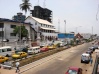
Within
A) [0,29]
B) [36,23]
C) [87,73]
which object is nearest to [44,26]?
[36,23]

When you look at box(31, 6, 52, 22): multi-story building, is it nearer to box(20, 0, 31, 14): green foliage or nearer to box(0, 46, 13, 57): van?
box(20, 0, 31, 14): green foliage

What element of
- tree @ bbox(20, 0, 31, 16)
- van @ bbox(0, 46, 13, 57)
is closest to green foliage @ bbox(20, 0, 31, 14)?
tree @ bbox(20, 0, 31, 16)

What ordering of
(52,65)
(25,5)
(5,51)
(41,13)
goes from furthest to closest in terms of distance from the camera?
1. (41,13)
2. (25,5)
3. (5,51)
4. (52,65)

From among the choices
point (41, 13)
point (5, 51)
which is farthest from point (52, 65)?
point (41, 13)

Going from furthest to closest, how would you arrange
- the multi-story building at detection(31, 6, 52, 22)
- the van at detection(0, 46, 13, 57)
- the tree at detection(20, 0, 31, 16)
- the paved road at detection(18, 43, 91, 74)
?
the multi-story building at detection(31, 6, 52, 22) → the tree at detection(20, 0, 31, 16) → the van at detection(0, 46, 13, 57) → the paved road at detection(18, 43, 91, 74)

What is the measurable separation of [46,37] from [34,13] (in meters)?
59.0

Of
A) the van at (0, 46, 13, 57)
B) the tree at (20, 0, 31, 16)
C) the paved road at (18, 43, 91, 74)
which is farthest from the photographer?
the tree at (20, 0, 31, 16)

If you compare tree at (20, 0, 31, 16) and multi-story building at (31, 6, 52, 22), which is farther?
multi-story building at (31, 6, 52, 22)

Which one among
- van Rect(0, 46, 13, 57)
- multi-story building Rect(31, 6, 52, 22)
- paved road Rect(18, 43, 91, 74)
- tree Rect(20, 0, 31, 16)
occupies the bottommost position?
paved road Rect(18, 43, 91, 74)

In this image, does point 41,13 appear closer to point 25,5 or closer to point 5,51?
point 25,5

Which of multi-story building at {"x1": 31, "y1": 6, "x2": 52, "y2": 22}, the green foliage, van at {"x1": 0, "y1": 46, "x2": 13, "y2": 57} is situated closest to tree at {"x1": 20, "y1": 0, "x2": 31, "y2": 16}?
the green foliage

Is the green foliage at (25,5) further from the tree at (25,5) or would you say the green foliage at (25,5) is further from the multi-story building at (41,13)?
the multi-story building at (41,13)

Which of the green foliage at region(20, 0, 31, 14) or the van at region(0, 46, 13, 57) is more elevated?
the green foliage at region(20, 0, 31, 14)

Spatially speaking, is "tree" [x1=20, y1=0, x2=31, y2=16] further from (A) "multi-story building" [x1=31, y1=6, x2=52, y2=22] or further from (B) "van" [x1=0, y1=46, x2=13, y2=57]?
(A) "multi-story building" [x1=31, y1=6, x2=52, y2=22]
